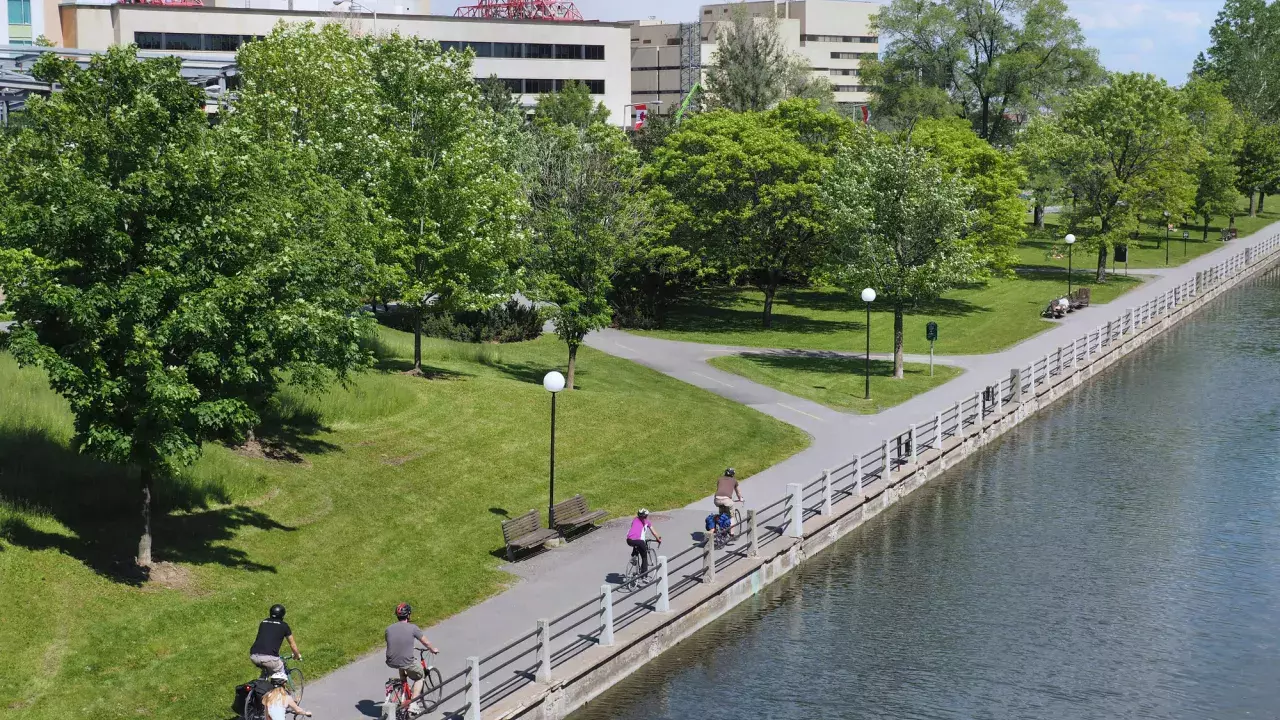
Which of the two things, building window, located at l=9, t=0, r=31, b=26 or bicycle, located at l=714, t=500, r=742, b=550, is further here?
building window, located at l=9, t=0, r=31, b=26

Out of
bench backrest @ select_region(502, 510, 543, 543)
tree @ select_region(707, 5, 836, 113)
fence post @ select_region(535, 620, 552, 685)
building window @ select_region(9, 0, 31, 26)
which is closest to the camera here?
fence post @ select_region(535, 620, 552, 685)

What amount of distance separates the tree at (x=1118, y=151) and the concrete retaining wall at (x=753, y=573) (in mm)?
23566

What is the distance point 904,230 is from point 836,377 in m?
5.91

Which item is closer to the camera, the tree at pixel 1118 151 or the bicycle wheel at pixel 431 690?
the bicycle wheel at pixel 431 690

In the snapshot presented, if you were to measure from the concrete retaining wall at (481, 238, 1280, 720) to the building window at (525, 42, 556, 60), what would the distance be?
2783 inches

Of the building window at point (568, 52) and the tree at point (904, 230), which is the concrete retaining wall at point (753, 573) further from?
the building window at point (568, 52)

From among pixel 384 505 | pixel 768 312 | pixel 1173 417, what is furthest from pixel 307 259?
pixel 768 312

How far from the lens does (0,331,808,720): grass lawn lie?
2062 centimetres

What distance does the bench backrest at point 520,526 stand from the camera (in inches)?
1048

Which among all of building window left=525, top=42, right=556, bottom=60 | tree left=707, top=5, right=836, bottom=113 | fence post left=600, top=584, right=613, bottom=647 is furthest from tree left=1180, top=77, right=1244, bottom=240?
fence post left=600, top=584, right=613, bottom=647

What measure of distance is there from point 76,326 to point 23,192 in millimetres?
2655

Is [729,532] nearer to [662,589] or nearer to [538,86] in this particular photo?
[662,589]

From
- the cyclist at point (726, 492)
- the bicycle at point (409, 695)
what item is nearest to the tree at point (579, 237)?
the cyclist at point (726, 492)

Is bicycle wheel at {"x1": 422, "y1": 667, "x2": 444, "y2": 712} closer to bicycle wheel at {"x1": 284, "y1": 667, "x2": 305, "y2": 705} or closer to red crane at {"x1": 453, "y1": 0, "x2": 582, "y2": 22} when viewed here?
bicycle wheel at {"x1": 284, "y1": 667, "x2": 305, "y2": 705}
